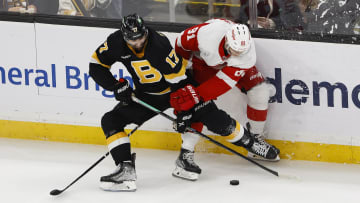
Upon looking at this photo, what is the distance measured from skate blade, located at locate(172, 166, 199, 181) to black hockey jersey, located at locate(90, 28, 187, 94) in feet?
1.66

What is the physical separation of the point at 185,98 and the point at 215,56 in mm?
325

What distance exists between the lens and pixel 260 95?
468 centimetres

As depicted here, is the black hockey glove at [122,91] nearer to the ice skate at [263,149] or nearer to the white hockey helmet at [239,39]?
the white hockey helmet at [239,39]

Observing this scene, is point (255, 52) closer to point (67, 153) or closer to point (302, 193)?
point (302, 193)

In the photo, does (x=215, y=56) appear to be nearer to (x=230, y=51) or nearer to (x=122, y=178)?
(x=230, y=51)

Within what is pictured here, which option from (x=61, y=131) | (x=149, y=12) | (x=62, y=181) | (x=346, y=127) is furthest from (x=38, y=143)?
(x=346, y=127)

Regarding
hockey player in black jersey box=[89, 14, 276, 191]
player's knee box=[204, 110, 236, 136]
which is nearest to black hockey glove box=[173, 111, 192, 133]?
hockey player in black jersey box=[89, 14, 276, 191]

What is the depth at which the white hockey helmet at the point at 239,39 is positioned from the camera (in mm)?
4238

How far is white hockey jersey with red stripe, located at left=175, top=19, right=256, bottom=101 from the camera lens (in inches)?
171

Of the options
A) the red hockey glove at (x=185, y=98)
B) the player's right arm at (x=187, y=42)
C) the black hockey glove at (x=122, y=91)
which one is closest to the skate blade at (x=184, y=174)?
the red hockey glove at (x=185, y=98)

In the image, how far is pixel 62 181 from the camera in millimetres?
4633

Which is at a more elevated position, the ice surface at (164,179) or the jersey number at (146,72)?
the jersey number at (146,72)

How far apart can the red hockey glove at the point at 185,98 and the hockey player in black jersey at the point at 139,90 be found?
6 centimetres

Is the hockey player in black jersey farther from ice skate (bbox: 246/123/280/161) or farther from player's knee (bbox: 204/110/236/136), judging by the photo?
ice skate (bbox: 246/123/280/161)
